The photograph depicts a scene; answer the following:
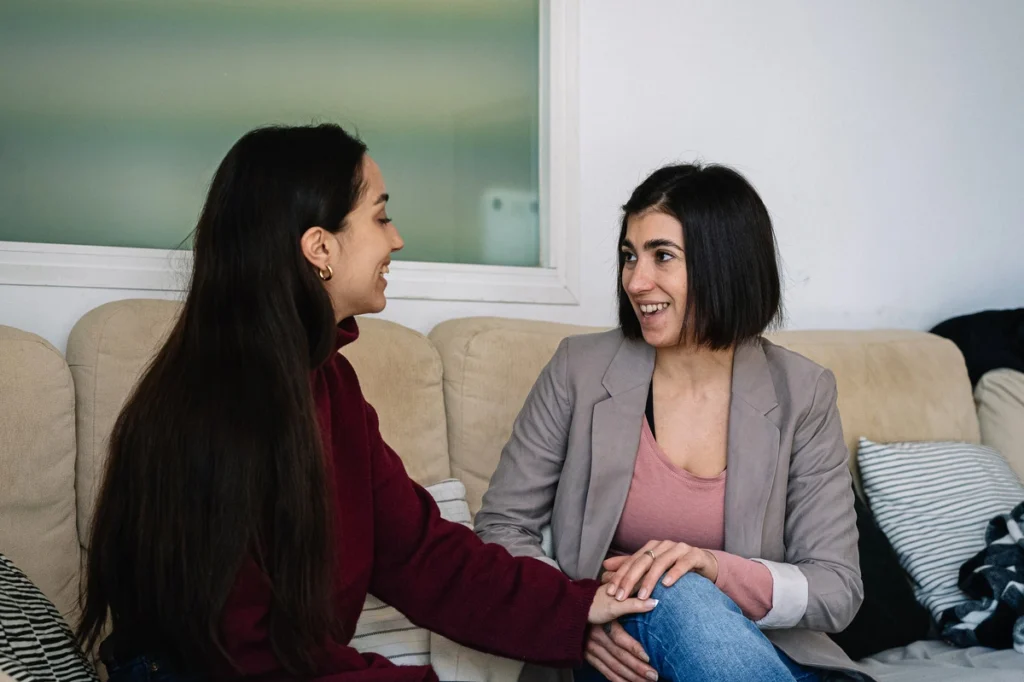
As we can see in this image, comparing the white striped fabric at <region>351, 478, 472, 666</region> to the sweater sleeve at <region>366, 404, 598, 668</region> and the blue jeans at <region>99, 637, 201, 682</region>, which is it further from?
the blue jeans at <region>99, 637, 201, 682</region>

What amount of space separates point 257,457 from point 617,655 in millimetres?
571

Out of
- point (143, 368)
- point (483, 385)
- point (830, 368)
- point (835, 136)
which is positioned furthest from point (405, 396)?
point (835, 136)

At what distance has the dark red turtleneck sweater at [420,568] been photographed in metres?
1.39

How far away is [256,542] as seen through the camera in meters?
1.18

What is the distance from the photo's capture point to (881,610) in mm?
2031

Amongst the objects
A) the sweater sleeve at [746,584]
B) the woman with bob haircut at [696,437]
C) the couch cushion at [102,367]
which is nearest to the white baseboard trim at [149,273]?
the couch cushion at [102,367]

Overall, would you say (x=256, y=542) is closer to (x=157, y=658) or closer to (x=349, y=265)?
(x=157, y=658)

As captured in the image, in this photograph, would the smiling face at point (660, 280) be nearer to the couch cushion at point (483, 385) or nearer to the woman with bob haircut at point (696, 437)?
the woman with bob haircut at point (696, 437)

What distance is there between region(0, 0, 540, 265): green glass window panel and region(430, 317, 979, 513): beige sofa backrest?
378 millimetres

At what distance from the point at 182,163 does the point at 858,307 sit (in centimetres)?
174

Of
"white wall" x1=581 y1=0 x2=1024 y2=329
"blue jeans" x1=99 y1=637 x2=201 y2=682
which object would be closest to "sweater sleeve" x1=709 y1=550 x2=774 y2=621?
"blue jeans" x1=99 y1=637 x2=201 y2=682

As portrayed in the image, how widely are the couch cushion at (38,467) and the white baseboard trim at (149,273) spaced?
0.29 metres

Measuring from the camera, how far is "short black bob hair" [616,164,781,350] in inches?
66.8

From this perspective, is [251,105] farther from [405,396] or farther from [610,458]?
[610,458]
